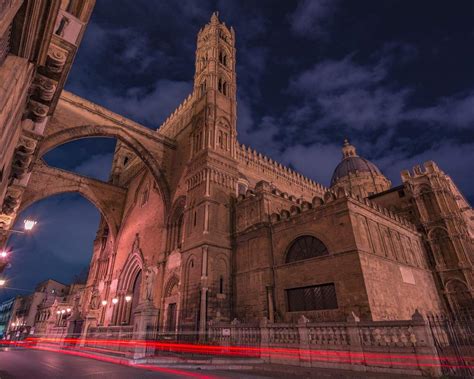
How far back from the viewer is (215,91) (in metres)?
26.2

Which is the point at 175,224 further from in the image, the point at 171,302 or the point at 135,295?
the point at 135,295

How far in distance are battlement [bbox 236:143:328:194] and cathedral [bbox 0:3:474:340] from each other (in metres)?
0.25

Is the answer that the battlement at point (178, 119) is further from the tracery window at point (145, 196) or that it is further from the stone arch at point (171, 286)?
the stone arch at point (171, 286)

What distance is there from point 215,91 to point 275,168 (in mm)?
11308

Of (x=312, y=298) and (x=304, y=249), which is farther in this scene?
(x=304, y=249)

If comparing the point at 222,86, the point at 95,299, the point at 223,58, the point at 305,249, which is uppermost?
the point at 223,58

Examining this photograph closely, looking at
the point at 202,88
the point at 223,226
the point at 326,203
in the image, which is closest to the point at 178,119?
the point at 202,88

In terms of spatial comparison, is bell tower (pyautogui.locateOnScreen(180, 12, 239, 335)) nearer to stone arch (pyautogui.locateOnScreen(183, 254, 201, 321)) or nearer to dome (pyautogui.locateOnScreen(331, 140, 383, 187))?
stone arch (pyautogui.locateOnScreen(183, 254, 201, 321))

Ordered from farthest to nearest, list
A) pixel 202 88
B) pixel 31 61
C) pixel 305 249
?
1. pixel 202 88
2. pixel 305 249
3. pixel 31 61

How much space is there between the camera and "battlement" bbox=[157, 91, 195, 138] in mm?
28906

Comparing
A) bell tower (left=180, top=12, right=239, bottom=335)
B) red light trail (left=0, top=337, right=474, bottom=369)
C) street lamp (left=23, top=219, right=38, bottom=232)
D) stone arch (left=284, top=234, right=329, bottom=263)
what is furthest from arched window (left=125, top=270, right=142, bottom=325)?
street lamp (left=23, top=219, right=38, bottom=232)

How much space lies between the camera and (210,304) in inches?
692

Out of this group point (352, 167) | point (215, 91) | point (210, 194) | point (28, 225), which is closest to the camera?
point (28, 225)

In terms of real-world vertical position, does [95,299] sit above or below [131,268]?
below
